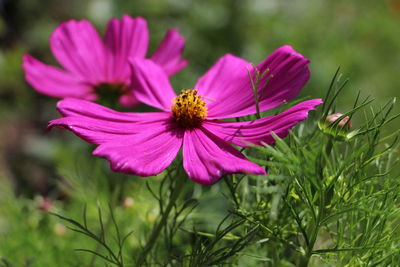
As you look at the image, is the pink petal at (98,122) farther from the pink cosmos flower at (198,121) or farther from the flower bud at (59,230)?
the flower bud at (59,230)

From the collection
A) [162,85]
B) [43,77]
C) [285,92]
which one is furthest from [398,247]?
[43,77]

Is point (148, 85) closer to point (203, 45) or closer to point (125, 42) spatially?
point (125, 42)

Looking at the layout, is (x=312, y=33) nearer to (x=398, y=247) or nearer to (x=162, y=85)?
(x=162, y=85)

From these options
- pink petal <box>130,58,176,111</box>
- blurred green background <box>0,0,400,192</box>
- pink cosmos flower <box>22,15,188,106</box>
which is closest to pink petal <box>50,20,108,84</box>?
pink cosmos flower <box>22,15,188,106</box>

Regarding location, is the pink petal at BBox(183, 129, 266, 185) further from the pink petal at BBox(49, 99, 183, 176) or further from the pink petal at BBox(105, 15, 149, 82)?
the pink petal at BBox(105, 15, 149, 82)

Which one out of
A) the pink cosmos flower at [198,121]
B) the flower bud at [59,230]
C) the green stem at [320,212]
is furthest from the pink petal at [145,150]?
the flower bud at [59,230]

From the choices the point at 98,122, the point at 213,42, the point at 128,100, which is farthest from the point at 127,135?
the point at 213,42
